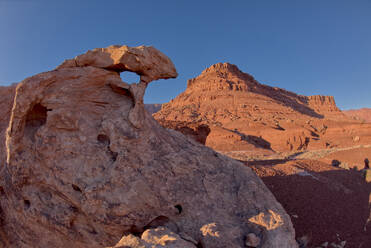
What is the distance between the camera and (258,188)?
4070mm

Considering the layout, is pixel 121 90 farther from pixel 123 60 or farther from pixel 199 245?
pixel 199 245

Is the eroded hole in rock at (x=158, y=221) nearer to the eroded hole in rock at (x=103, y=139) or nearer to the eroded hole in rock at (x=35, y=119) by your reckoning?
the eroded hole in rock at (x=103, y=139)

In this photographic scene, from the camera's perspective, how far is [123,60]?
13.4 ft

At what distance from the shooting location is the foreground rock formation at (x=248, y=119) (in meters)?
24.9

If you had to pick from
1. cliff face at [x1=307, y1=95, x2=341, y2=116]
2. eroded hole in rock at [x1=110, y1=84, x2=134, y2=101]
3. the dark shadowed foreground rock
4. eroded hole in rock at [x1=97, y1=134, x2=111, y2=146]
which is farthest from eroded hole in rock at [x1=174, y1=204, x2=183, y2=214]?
cliff face at [x1=307, y1=95, x2=341, y2=116]

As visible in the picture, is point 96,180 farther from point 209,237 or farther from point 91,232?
point 209,237

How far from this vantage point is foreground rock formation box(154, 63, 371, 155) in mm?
24938

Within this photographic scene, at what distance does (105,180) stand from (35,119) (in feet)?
5.92

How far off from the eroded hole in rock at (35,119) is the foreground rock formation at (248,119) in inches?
342

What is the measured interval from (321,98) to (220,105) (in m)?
56.3

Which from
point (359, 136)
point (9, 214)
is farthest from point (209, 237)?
point (359, 136)

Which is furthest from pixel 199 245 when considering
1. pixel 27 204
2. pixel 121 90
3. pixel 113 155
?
pixel 121 90

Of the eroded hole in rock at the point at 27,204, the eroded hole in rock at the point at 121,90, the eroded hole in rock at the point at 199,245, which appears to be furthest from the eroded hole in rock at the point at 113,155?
the eroded hole in rock at the point at 199,245

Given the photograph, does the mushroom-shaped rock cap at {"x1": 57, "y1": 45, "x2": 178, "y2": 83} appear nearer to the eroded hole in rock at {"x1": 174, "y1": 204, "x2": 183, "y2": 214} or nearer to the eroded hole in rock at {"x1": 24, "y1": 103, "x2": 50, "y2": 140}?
the eroded hole in rock at {"x1": 24, "y1": 103, "x2": 50, "y2": 140}
